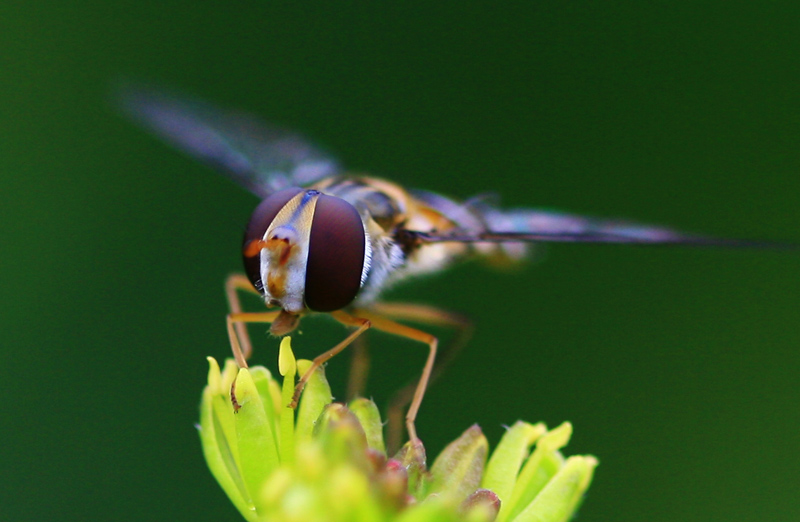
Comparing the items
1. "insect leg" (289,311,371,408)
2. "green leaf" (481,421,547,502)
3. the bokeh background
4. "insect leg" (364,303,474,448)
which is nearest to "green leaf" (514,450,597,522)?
"green leaf" (481,421,547,502)

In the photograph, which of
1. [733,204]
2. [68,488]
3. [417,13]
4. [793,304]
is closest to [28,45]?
[417,13]

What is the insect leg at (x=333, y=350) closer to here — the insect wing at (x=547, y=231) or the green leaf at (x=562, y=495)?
the insect wing at (x=547, y=231)

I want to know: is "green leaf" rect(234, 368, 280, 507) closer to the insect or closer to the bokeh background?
the insect

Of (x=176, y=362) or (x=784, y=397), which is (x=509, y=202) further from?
(x=176, y=362)

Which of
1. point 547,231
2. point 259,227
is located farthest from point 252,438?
point 547,231

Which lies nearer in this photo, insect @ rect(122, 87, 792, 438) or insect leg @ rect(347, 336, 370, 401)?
insect @ rect(122, 87, 792, 438)

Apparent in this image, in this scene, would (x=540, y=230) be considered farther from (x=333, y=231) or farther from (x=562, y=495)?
(x=562, y=495)

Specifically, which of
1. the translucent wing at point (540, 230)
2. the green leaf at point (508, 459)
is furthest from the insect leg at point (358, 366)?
the green leaf at point (508, 459)

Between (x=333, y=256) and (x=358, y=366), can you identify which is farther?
(x=358, y=366)
